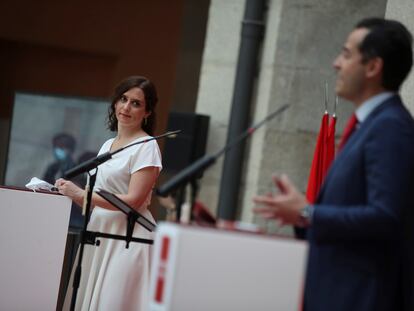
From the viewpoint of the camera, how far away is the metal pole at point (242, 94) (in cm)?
671

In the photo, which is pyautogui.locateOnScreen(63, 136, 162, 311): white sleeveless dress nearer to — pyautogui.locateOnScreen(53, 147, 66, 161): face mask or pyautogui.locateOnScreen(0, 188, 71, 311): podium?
pyautogui.locateOnScreen(0, 188, 71, 311): podium

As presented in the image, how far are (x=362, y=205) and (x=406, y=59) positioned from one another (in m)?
0.48

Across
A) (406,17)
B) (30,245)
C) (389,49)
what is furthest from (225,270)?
(406,17)

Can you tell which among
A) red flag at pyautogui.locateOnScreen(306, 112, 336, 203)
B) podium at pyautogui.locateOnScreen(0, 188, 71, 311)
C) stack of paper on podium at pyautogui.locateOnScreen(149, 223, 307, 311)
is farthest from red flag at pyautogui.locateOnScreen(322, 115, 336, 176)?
stack of paper on podium at pyautogui.locateOnScreen(149, 223, 307, 311)

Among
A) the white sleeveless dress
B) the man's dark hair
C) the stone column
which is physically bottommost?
the white sleeveless dress

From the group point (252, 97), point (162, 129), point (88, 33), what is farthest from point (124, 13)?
point (252, 97)

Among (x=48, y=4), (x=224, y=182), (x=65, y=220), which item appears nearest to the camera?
(x=65, y=220)

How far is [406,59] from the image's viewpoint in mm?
3037

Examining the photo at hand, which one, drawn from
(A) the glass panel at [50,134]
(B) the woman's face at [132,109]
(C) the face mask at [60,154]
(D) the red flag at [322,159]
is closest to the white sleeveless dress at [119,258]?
(B) the woman's face at [132,109]

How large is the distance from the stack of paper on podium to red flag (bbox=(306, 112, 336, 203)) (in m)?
2.29

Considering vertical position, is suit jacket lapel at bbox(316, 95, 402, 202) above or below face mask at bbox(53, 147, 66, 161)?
above

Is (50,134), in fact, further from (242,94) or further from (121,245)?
(121,245)

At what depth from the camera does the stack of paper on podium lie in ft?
9.12

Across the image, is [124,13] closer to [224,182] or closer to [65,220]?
[224,182]
